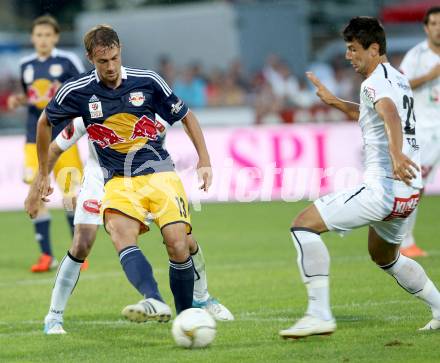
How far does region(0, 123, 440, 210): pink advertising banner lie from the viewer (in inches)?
727

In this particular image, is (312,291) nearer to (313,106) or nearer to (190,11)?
(313,106)

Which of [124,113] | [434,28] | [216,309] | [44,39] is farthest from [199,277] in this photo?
[44,39]

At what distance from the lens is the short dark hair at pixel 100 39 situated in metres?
7.52

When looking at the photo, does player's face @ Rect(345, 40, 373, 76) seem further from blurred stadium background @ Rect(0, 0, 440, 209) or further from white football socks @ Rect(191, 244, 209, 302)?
blurred stadium background @ Rect(0, 0, 440, 209)

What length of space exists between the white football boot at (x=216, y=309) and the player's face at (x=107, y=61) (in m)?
2.04

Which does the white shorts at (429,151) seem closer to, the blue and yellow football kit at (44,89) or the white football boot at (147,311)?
the blue and yellow football kit at (44,89)

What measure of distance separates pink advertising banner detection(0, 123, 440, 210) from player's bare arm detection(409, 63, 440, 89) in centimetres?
660

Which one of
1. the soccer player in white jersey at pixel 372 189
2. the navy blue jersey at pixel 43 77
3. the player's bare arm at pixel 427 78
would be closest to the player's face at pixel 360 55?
the soccer player in white jersey at pixel 372 189

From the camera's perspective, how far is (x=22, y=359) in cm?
721

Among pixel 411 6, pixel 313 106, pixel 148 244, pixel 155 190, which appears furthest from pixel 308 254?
pixel 411 6

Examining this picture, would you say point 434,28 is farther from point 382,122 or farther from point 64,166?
point 382,122

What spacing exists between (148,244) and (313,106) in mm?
8242

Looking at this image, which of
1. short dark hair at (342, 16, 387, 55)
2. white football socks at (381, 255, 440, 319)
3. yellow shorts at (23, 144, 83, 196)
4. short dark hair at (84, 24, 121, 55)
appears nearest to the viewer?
short dark hair at (342, 16, 387, 55)

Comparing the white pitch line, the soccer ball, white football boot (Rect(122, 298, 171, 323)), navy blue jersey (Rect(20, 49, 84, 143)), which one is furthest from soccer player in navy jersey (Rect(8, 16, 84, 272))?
white football boot (Rect(122, 298, 171, 323))
